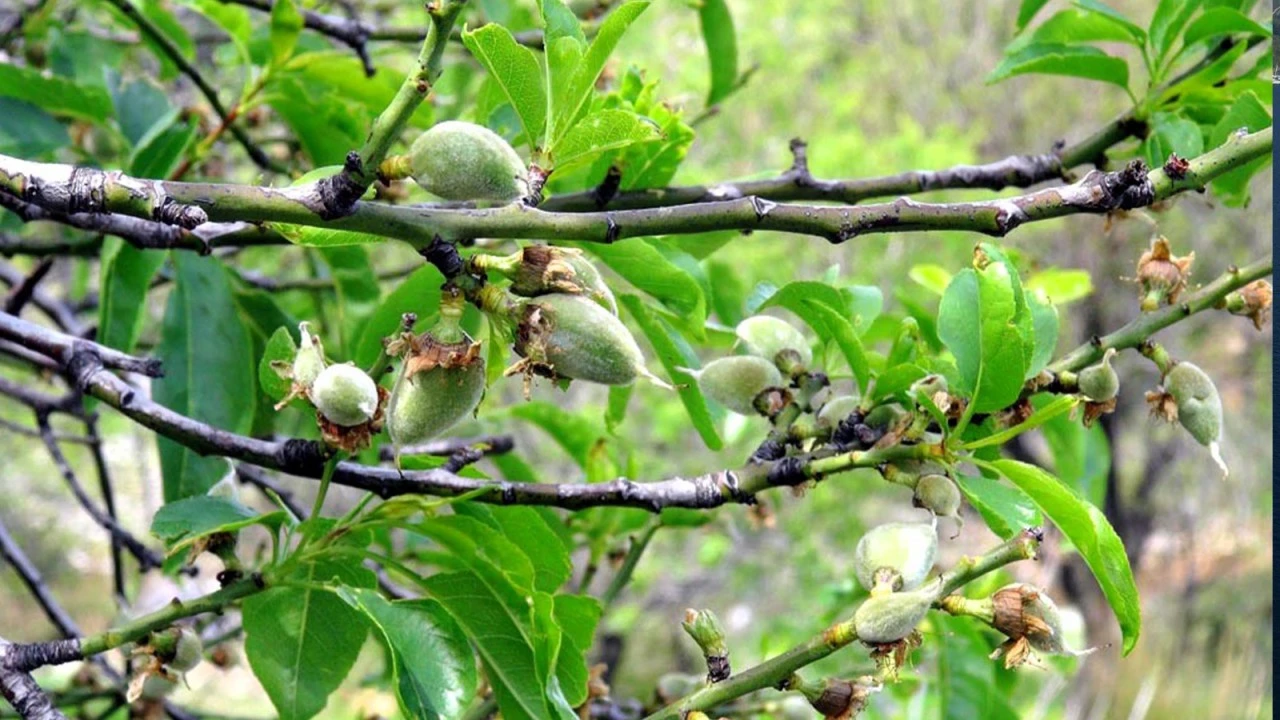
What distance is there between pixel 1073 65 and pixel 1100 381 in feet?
1.60

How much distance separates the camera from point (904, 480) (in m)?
1.08

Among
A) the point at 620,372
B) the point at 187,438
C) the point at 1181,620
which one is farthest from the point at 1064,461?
the point at 1181,620

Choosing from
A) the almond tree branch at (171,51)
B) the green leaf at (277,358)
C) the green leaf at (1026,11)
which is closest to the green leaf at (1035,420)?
the green leaf at (277,358)

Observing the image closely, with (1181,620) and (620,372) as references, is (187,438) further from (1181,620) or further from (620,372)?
(1181,620)

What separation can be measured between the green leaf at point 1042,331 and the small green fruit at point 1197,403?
5.5 inches

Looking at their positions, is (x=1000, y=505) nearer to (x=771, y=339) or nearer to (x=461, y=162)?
(x=771, y=339)

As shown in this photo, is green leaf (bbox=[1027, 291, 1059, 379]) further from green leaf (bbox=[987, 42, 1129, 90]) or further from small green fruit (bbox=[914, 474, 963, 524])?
green leaf (bbox=[987, 42, 1129, 90])

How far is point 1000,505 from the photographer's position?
3.34 ft

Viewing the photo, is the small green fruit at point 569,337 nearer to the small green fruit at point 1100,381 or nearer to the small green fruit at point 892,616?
the small green fruit at point 892,616

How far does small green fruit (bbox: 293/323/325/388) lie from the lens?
1015mm

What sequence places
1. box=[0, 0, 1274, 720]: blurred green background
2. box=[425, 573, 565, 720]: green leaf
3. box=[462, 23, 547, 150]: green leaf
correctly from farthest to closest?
box=[0, 0, 1274, 720]: blurred green background, box=[425, 573, 565, 720]: green leaf, box=[462, 23, 547, 150]: green leaf

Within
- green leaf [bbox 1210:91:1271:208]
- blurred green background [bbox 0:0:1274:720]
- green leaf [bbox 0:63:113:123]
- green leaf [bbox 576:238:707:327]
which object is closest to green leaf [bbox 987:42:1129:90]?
green leaf [bbox 1210:91:1271:208]

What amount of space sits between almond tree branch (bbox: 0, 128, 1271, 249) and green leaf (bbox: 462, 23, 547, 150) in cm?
11

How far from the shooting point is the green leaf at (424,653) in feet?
Answer: 3.52
